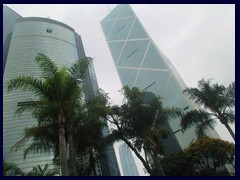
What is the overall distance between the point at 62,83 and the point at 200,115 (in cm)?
1180

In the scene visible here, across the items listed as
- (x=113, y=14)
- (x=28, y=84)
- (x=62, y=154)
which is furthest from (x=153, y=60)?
(x=62, y=154)

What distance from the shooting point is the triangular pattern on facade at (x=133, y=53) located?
79500mm

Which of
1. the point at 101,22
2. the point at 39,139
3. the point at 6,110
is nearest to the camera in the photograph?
the point at 39,139

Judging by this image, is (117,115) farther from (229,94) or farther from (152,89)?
(152,89)

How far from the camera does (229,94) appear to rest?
20.8 metres

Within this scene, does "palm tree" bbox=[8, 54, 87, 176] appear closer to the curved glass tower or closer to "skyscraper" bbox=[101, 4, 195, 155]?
"skyscraper" bbox=[101, 4, 195, 155]

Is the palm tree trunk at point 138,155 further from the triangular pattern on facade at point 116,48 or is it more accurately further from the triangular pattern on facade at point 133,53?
the triangular pattern on facade at point 116,48

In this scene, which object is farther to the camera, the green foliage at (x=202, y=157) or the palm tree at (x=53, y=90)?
the green foliage at (x=202, y=157)

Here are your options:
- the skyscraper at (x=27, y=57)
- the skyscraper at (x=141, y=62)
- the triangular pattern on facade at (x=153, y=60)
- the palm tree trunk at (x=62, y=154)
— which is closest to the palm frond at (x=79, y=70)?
the palm tree trunk at (x=62, y=154)

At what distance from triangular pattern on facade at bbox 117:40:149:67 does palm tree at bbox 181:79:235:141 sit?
57057mm

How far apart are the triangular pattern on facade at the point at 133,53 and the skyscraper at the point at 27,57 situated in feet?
36.7

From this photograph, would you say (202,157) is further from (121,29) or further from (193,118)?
(121,29)

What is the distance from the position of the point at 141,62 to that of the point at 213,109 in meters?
58.2

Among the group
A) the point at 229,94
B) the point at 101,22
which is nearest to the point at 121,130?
the point at 229,94
